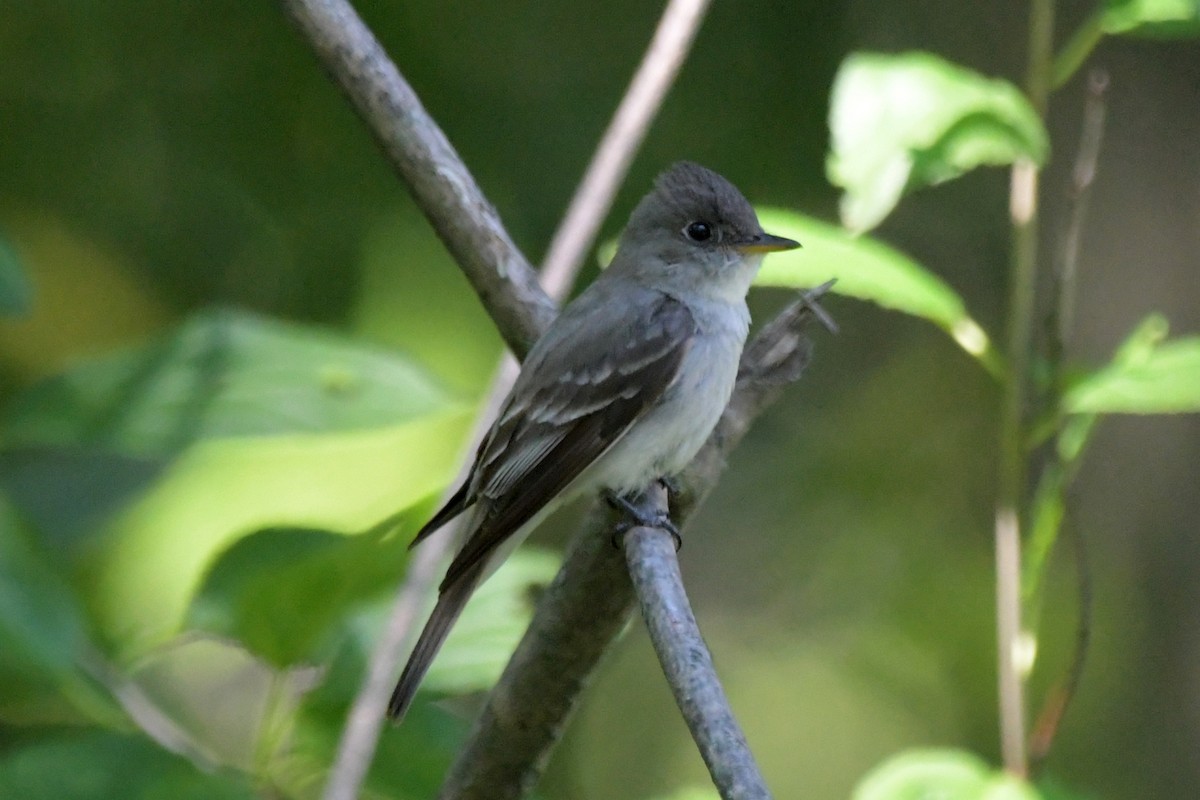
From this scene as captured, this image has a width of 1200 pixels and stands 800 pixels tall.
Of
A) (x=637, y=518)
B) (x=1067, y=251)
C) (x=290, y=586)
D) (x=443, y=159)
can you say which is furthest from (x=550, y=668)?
(x=1067, y=251)

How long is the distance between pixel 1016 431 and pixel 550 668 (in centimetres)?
78

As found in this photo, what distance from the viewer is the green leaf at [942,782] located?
1602 mm

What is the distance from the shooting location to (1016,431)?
1877mm

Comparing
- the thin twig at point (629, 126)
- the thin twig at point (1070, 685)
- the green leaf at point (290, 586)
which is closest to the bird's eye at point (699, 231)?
the thin twig at point (629, 126)

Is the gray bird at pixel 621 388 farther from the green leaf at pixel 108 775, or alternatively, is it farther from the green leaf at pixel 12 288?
the green leaf at pixel 12 288

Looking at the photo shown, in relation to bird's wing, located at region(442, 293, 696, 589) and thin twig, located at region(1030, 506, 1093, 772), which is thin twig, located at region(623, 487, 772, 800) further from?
thin twig, located at region(1030, 506, 1093, 772)

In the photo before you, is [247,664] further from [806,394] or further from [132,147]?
[806,394]

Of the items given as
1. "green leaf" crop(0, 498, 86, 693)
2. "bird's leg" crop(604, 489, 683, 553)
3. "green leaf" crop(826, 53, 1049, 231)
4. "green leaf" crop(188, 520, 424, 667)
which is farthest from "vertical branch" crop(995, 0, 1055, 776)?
"green leaf" crop(0, 498, 86, 693)

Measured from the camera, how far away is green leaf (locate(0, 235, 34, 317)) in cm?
171

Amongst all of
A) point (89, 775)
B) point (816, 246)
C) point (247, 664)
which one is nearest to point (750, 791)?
point (89, 775)

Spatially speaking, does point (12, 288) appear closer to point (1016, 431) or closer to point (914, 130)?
point (914, 130)

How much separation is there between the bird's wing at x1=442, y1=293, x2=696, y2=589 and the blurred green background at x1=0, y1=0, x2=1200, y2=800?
131 cm

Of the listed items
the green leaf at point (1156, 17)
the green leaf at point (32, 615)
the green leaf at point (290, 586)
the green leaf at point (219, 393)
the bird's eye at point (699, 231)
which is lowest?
the green leaf at point (32, 615)

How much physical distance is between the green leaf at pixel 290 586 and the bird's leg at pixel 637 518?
285 mm
